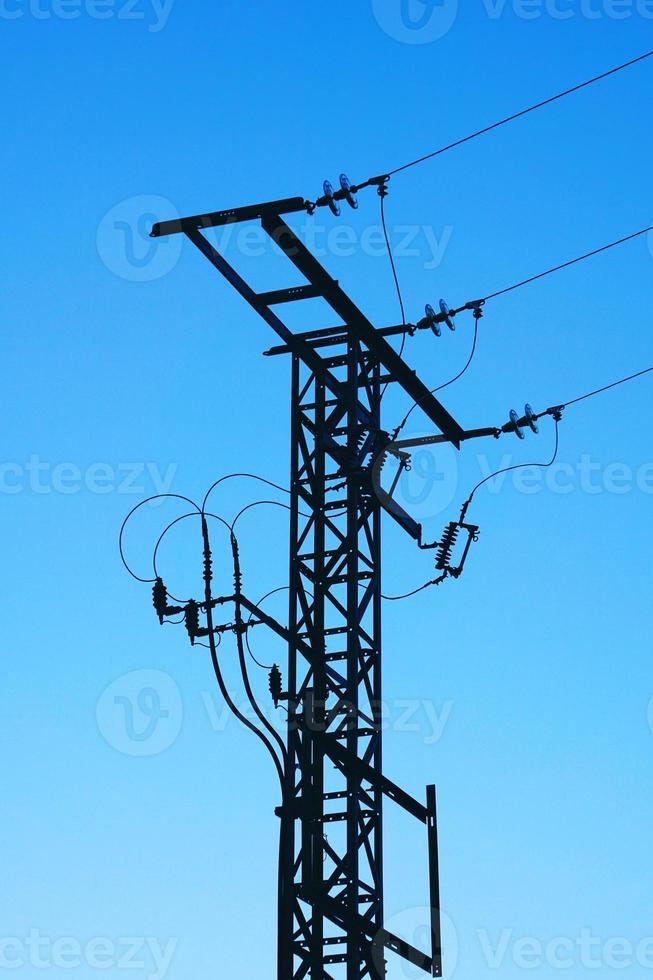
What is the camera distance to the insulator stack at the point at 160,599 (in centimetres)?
1505

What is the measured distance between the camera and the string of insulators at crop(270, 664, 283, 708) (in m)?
14.5

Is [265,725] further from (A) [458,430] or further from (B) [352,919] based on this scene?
(A) [458,430]

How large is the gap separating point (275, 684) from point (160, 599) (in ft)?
4.74

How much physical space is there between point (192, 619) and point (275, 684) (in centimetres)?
97

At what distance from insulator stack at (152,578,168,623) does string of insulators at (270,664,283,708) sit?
1.24 meters

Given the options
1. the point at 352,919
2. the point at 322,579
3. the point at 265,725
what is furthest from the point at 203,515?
the point at 352,919

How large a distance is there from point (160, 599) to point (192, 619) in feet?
1.80

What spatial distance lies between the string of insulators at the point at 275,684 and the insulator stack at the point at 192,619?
0.78 m

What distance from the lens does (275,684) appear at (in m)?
14.5

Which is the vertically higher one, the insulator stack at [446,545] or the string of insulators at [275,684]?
the insulator stack at [446,545]

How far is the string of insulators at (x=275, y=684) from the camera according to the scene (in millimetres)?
14469

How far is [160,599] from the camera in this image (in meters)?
15.1

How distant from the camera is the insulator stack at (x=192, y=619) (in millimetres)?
14586

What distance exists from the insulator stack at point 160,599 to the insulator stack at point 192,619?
351 millimetres
